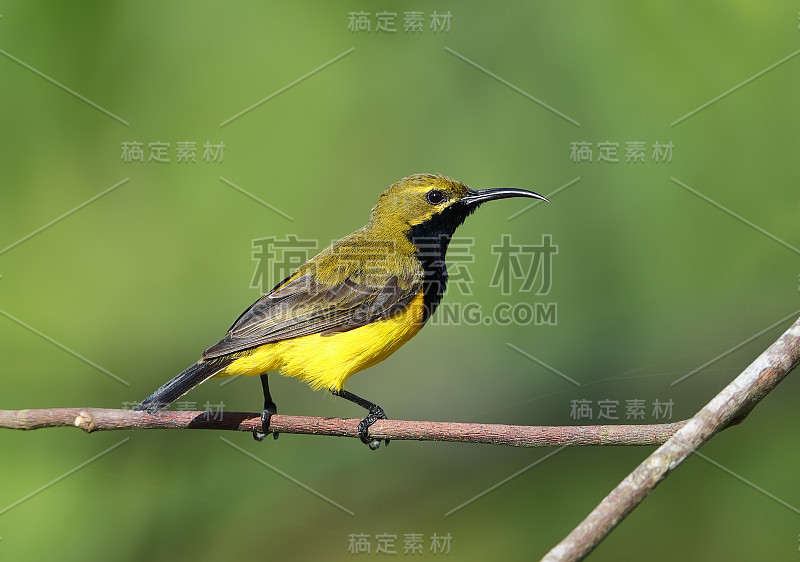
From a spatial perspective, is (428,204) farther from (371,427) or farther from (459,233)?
(371,427)

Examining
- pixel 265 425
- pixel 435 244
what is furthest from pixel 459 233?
pixel 265 425

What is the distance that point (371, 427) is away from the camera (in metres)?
3.02

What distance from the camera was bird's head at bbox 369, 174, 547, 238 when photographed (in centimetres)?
446

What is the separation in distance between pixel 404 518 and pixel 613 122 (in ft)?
8.65

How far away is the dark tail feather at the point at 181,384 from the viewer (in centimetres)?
326

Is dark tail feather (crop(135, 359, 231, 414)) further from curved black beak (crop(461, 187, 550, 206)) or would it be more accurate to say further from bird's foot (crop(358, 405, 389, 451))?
curved black beak (crop(461, 187, 550, 206))

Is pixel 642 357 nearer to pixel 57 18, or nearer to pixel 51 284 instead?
pixel 51 284

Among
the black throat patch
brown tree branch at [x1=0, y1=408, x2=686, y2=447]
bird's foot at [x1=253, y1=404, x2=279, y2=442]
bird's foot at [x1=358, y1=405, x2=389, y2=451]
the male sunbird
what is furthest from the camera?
the black throat patch

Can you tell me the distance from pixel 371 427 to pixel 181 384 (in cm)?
106

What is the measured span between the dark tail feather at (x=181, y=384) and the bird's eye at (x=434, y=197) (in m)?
1.61

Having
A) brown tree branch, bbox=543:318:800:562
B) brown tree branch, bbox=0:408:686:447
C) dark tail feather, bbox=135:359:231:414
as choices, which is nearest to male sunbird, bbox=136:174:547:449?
dark tail feather, bbox=135:359:231:414

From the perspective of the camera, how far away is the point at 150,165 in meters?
4.44

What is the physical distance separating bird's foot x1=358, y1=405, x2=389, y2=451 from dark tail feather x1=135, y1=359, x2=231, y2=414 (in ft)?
2.68

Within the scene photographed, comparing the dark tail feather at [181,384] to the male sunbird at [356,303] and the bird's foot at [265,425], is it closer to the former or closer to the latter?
the male sunbird at [356,303]
